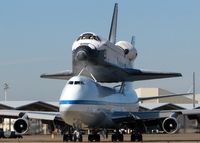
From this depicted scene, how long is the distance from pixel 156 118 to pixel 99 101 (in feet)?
18.0

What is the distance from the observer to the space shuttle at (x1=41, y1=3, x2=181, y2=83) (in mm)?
59531

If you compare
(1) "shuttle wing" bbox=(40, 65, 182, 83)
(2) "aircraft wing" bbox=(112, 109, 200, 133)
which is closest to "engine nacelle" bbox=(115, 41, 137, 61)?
(1) "shuttle wing" bbox=(40, 65, 182, 83)

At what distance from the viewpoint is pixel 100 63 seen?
200 feet

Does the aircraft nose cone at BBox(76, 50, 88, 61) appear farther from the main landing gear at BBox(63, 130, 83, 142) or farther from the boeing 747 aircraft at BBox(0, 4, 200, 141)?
the main landing gear at BBox(63, 130, 83, 142)

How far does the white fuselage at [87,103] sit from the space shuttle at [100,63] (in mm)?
5377

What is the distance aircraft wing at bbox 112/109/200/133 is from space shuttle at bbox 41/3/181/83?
272 inches

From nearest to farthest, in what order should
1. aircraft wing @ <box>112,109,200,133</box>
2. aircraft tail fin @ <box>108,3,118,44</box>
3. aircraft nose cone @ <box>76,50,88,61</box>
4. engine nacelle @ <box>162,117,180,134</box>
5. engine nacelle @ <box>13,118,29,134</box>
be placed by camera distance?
engine nacelle @ <box>162,117,180,134</box> < aircraft wing @ <box>112,109,200,133</box> < engine nacelle @ <box>13,118,29,134</box> < aircraft nose cone @ <box>76,50,88,61</box> < aircraft tail fin @ <box>108,3,118,44</box>

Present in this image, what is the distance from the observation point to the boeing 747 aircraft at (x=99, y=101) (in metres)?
46.8

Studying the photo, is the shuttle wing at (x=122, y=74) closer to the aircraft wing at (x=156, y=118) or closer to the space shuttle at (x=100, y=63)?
the space shuttle at (x=100, y=63)

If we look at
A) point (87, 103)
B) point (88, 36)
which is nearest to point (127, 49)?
point (88, 36)

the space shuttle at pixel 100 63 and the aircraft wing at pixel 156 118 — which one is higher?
the space shuttle at pixel 100 63

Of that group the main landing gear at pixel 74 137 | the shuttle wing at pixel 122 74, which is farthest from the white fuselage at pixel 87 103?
the shuttle wing at pixel 122 74

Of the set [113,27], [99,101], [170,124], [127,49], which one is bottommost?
[170,124]

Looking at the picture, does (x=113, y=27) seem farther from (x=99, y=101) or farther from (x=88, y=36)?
(x=99, y=101)
